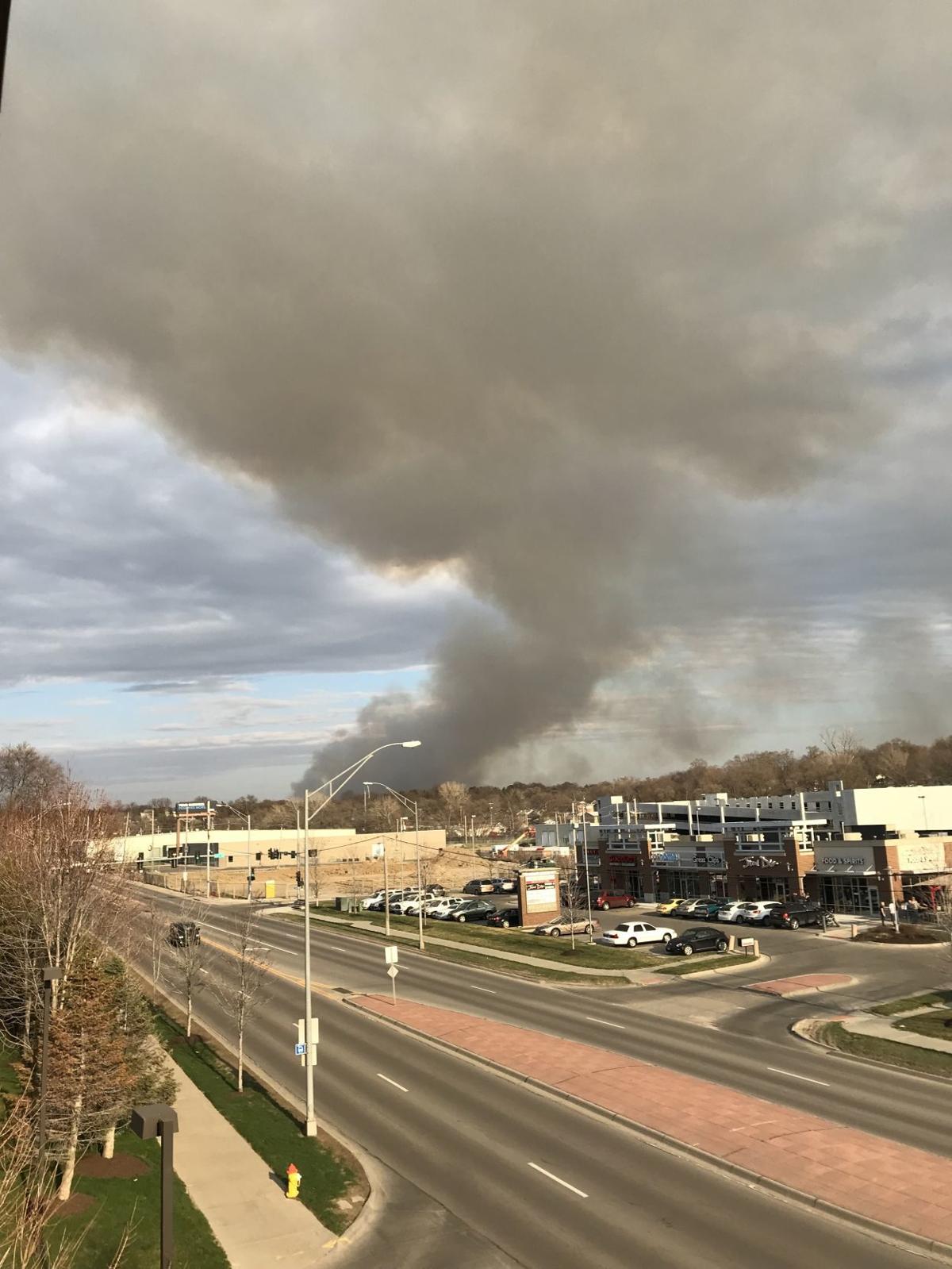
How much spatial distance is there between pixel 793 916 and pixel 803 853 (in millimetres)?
7598

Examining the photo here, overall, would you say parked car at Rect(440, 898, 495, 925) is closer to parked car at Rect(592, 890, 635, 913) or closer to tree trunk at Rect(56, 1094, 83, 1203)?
parked car at Rect(592, 890, 635, 913)

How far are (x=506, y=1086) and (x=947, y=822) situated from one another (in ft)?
200

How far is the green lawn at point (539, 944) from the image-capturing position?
1791 inches

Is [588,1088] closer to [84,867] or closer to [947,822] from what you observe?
[84,867]

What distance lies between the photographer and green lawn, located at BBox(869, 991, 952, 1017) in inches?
1331

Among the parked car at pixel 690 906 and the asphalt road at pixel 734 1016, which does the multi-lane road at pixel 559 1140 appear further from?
the parked car at pixel 690 906

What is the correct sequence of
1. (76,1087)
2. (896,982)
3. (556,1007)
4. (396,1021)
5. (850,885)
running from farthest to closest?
(850,885) → (896,982) → (556,1007) → (396,1021) → (76,1087)

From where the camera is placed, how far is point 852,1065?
26953 mm

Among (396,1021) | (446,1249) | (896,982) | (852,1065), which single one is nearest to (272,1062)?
(396,1021)

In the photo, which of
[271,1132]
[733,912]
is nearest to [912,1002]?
[733,912]

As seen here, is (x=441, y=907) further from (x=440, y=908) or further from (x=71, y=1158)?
(x=71, y=1158)

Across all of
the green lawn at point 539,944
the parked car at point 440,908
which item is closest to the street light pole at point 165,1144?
the green lawn at point 539,944

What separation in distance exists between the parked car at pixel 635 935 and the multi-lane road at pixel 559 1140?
13970mm

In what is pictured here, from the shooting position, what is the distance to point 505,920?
6203 cm
